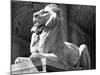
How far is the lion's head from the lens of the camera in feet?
10.7

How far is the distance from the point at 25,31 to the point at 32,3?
0.45m

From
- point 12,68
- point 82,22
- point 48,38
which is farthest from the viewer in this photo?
point 82,22

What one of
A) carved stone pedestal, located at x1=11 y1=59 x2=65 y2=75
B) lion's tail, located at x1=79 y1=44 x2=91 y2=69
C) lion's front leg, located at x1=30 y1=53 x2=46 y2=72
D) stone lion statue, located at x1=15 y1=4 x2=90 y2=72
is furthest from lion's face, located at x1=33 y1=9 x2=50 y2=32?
lion's tail, located at x1=79 y1=44 x2=91 y2=69

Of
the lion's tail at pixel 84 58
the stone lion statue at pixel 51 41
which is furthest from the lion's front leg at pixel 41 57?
the lion's tail at pixel 84 58

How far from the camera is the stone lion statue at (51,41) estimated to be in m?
3.26

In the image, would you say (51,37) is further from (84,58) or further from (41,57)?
(84,58)

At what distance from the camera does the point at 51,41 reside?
131 inches

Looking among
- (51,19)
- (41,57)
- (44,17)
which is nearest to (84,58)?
(41,57)

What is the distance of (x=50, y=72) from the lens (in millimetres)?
3297

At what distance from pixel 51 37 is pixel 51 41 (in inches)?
2.5

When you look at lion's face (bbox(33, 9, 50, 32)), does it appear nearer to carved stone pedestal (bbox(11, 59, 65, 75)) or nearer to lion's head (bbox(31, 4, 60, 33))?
lion's head (bbox(31, 4, 60, 33))

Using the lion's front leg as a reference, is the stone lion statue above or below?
above

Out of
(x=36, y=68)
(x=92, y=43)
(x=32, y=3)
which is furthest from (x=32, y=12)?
(x=92, y=43)
